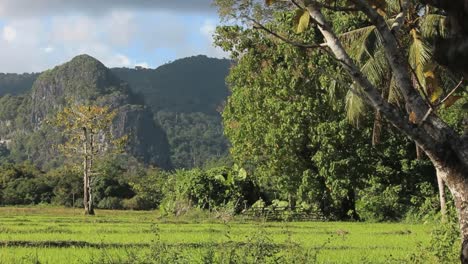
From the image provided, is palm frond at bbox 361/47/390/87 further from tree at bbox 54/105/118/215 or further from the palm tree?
tree at bbox 54/105/118/215

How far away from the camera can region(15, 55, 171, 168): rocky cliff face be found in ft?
411

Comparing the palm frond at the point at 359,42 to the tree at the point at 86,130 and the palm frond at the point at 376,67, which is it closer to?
the palm frond at the point at 376,67

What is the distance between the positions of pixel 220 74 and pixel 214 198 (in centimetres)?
16297

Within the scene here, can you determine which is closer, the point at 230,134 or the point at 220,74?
the point at 230,134

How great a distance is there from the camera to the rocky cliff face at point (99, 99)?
4934 inches

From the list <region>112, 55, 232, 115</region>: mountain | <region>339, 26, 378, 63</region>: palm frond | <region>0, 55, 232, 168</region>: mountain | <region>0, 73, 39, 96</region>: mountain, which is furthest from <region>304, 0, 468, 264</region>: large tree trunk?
<region>0, 73, 39, 96</region>: mountain

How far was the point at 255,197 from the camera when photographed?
2912 centimetres

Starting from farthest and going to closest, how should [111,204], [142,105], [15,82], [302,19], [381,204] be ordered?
[15,82] → [142,105] → [111,204] → [381,204] → [302,19]

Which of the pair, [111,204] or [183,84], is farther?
[183,84]

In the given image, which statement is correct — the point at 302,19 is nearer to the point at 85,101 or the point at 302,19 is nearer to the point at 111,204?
the point at 111,204

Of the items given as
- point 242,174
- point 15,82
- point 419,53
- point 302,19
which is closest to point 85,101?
point 15,82

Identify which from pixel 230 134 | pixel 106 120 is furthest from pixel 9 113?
pixel 230 134

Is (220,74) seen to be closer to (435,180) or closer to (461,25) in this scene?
(435,180)

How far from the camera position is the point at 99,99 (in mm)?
124375
